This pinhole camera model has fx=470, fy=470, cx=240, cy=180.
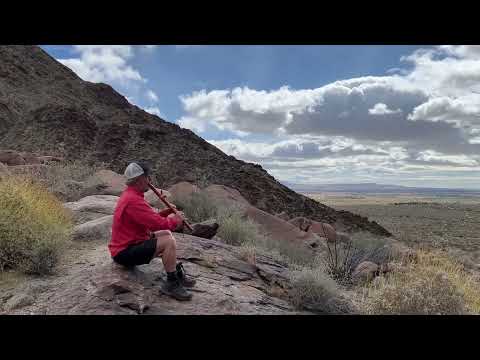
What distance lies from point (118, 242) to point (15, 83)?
37.6m

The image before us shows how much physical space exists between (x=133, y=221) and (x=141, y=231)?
0.65 feet

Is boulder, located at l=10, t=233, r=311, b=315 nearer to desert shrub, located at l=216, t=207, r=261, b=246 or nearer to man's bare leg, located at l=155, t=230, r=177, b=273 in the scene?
man's bare leg, located at l=155, t=230, r=177, b=273

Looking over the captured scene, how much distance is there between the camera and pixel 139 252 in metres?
5.87

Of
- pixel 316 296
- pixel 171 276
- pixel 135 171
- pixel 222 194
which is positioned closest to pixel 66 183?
pixel 222 194

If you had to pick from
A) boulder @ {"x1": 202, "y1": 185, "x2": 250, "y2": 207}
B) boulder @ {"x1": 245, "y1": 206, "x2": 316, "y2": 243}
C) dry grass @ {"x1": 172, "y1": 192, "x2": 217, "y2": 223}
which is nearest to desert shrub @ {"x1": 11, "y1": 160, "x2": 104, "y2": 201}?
dry grass @ {"x1": 172, "y1": 192, "x2": 217, "y2": 223}

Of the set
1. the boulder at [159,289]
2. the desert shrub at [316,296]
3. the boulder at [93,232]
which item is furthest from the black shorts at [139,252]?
the boulder at [93,232]

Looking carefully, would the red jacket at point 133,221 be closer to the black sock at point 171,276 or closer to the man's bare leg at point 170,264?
the man's bare leg at point 170,264

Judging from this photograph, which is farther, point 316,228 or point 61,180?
point 316,228

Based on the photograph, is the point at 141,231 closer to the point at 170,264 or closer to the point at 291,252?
the point at 170,264

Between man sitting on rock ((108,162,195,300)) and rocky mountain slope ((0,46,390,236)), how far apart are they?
1929cm

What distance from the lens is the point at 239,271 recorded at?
7.95 meters

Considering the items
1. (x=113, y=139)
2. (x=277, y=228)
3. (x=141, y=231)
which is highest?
(x=113, y=139)
